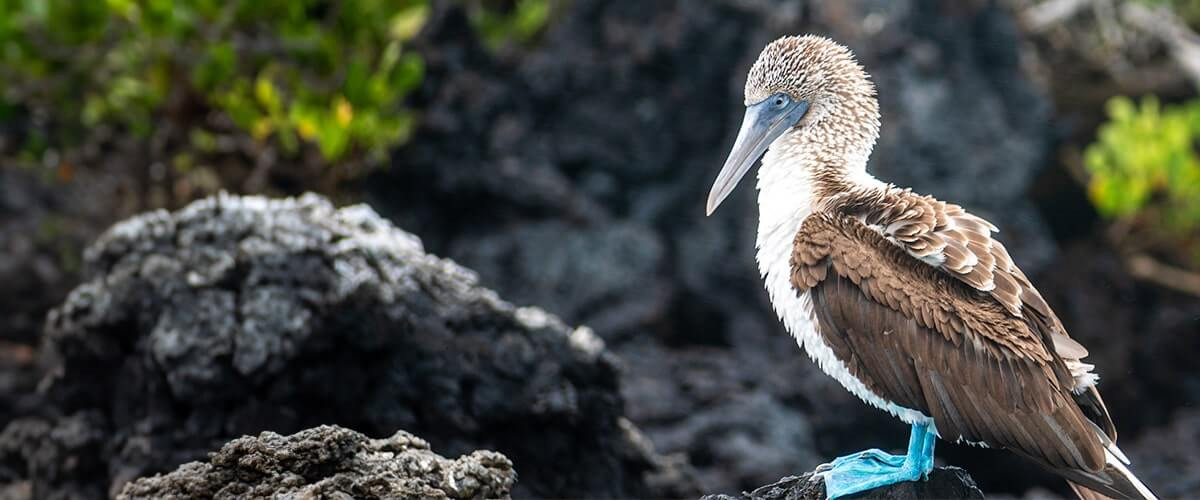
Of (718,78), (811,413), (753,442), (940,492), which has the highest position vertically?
(718,78)

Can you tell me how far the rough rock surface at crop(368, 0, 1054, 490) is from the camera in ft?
25.3

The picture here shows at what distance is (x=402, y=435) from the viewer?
3791mm

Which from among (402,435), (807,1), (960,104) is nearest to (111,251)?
(402,435)

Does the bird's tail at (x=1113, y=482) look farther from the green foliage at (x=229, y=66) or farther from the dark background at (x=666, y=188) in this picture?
the green foliage at (x=229, y=66)

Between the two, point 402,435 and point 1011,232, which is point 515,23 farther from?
point 402,435

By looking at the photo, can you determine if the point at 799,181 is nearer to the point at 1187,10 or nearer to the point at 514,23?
the point at 514,23

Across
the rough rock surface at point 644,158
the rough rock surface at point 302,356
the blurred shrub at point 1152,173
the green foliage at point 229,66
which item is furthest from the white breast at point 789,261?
the blurred shrub at point 1152,173

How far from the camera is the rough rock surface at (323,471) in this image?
3.62 meters

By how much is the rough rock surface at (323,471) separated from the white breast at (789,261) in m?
1.05

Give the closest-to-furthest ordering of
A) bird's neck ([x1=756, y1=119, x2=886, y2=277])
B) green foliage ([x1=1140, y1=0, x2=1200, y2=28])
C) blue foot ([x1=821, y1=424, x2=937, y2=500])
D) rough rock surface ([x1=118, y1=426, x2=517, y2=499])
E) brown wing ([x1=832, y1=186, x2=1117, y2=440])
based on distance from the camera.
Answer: rough rock surface ([x1=118, y1=426, x2=517, y2=499]) < blue foot ([x1=821, y1=424, x2=937, y2=500]) < brown wing ([x1=832, y1=186, x2=1117, y2=440]) < bird's neck ([x1=756, y1=119, x2=886, y2=277]) < green foliage ([x1=1140, y1=0, x2=1200, y2=28])

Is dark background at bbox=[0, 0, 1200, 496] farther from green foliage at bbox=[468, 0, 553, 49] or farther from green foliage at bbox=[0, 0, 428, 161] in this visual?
green foliage at bbox=[0, 0, 428, 161]

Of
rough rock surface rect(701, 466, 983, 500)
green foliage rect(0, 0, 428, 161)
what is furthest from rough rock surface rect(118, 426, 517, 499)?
green foliage rect(0, 0, 428, 161)

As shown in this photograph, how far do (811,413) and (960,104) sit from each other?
97.7 inches

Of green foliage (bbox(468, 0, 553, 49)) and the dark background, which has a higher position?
green foliage (bbox(468, 0, 553, 49))
